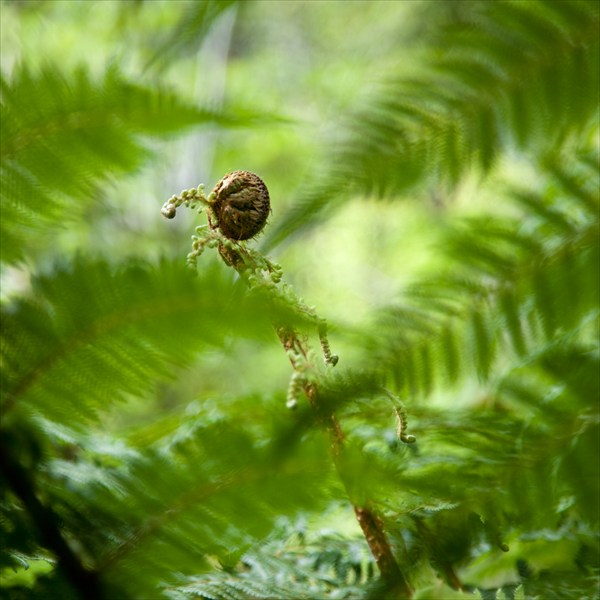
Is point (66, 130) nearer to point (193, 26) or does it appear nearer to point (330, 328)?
point (193, 26)

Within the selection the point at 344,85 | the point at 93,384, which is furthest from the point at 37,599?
the point at 344,85

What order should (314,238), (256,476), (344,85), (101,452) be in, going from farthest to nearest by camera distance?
(314,238) → (344,85) → (101,452) → (256,476)

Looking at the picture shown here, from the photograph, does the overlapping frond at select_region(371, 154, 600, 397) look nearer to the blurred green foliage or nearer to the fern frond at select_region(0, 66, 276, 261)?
the blurred green foliage

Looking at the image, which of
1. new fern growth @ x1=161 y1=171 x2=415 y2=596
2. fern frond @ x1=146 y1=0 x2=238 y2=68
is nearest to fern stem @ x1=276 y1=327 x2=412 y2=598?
new fern growth @ x1=161 y1=171 x2=415 y2=596

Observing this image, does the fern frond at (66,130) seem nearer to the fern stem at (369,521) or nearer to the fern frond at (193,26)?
the fern frond at (193,26)

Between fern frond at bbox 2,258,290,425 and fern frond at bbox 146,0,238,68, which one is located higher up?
fern frond at bbox 146,0,238,68

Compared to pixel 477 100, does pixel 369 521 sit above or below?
below

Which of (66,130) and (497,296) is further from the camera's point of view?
(66,130)

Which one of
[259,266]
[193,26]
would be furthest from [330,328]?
[193,26]

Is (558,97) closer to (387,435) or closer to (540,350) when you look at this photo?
(540,350)
